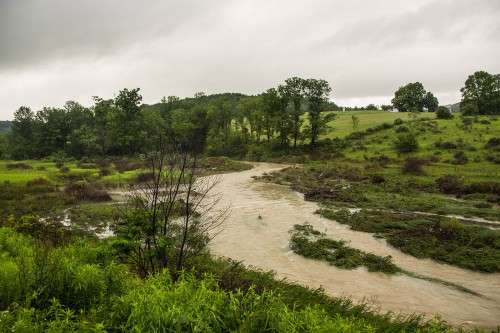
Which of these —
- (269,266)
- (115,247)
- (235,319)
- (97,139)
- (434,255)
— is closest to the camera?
(235,319)

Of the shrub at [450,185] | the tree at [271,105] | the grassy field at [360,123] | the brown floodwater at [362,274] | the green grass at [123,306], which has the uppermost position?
the tree at [271,105]

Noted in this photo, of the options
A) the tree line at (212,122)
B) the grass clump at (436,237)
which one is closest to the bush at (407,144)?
the tree line at (212,122)

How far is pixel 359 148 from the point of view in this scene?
59.5 m

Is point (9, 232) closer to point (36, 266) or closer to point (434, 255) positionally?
point (36, 266)

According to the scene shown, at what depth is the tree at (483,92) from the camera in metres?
76.4

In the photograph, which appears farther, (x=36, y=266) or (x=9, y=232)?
(x=9, y=232)

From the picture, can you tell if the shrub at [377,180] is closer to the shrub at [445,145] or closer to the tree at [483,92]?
the shrub at [445,145]

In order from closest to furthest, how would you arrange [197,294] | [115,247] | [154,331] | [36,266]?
1. [154,331]
2. [197,294]
3. [36,266]
4. [115,247]

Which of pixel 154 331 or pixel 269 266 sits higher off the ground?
pixel 154 331

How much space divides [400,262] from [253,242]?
23.9ft

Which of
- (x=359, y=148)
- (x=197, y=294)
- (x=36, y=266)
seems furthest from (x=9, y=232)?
(x=359, y=148)

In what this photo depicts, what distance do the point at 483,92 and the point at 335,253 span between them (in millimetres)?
77540

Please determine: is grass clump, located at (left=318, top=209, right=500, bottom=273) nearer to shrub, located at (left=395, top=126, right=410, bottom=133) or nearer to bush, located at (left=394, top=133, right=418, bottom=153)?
bush, located at (left=394, top=133, right=418, bottom=153)

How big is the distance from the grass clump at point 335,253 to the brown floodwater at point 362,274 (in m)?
0.41
